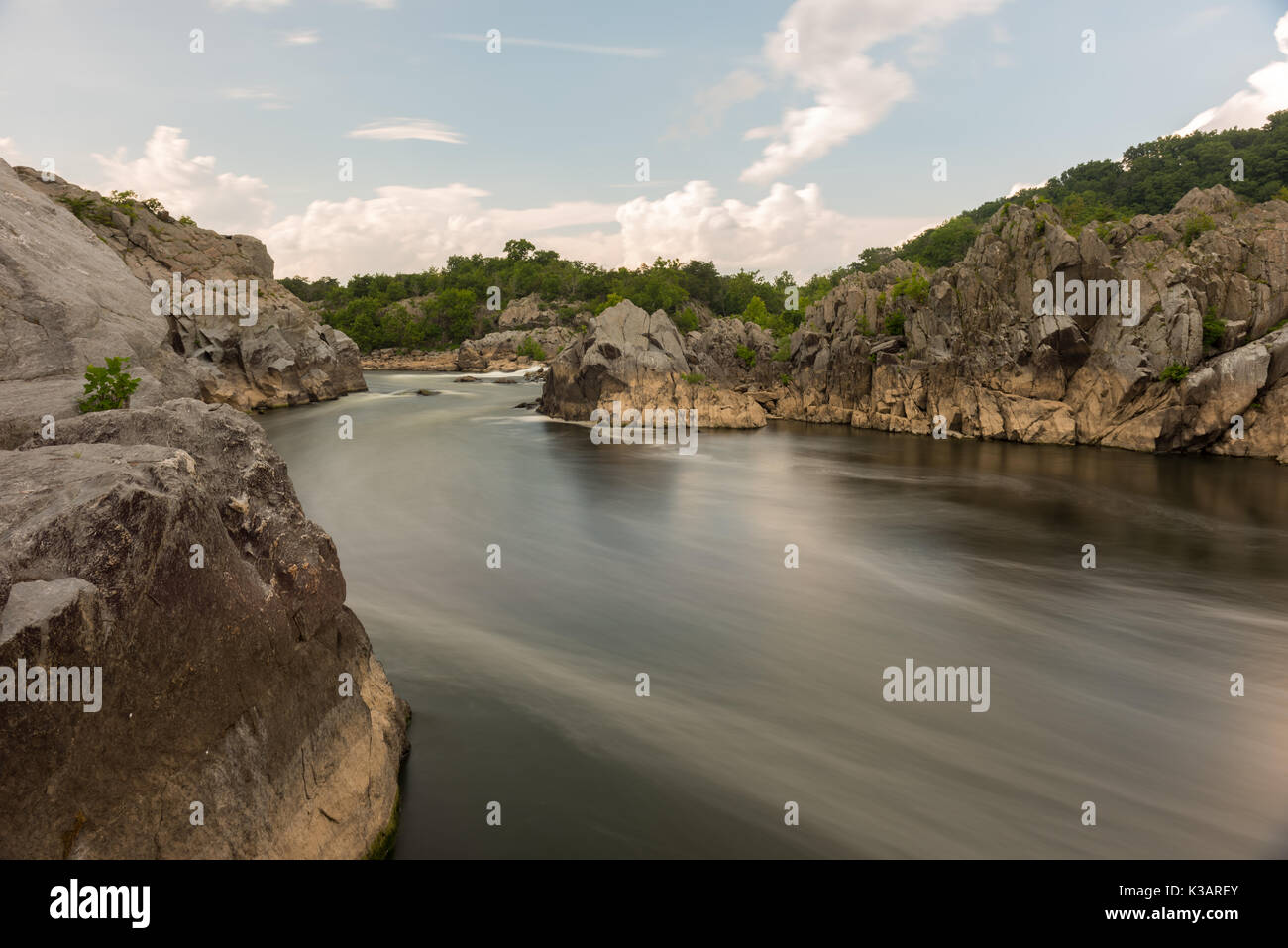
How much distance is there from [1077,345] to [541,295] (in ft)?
348

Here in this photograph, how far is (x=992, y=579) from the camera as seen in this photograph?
18.5m

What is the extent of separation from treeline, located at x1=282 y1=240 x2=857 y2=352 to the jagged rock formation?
4796 centimetres

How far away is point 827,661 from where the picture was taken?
44.8ft

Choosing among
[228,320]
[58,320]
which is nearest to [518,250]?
[228,320]

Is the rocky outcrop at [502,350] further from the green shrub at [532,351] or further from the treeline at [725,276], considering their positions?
the treeline at [725,276]

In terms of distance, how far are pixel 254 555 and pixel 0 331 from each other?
5.81 metres

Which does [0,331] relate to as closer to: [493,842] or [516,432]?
[493,842]

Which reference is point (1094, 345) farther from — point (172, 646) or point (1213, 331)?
point (172, 646)

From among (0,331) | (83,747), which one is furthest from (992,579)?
(0,331)

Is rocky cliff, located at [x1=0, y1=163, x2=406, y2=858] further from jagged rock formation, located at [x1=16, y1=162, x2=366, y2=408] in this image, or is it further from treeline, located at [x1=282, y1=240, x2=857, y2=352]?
treeline, located at [x1=282, y1=240, x2=857, y2=352]

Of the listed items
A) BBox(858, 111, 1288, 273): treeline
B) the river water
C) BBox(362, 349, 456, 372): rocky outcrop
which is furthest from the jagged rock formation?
BBox(858, 111, 1288, 273): treeline

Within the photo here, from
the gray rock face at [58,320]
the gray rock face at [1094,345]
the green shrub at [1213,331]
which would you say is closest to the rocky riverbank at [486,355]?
the gray rock face at [1094,345]

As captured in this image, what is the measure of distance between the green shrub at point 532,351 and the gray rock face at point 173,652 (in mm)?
96868
